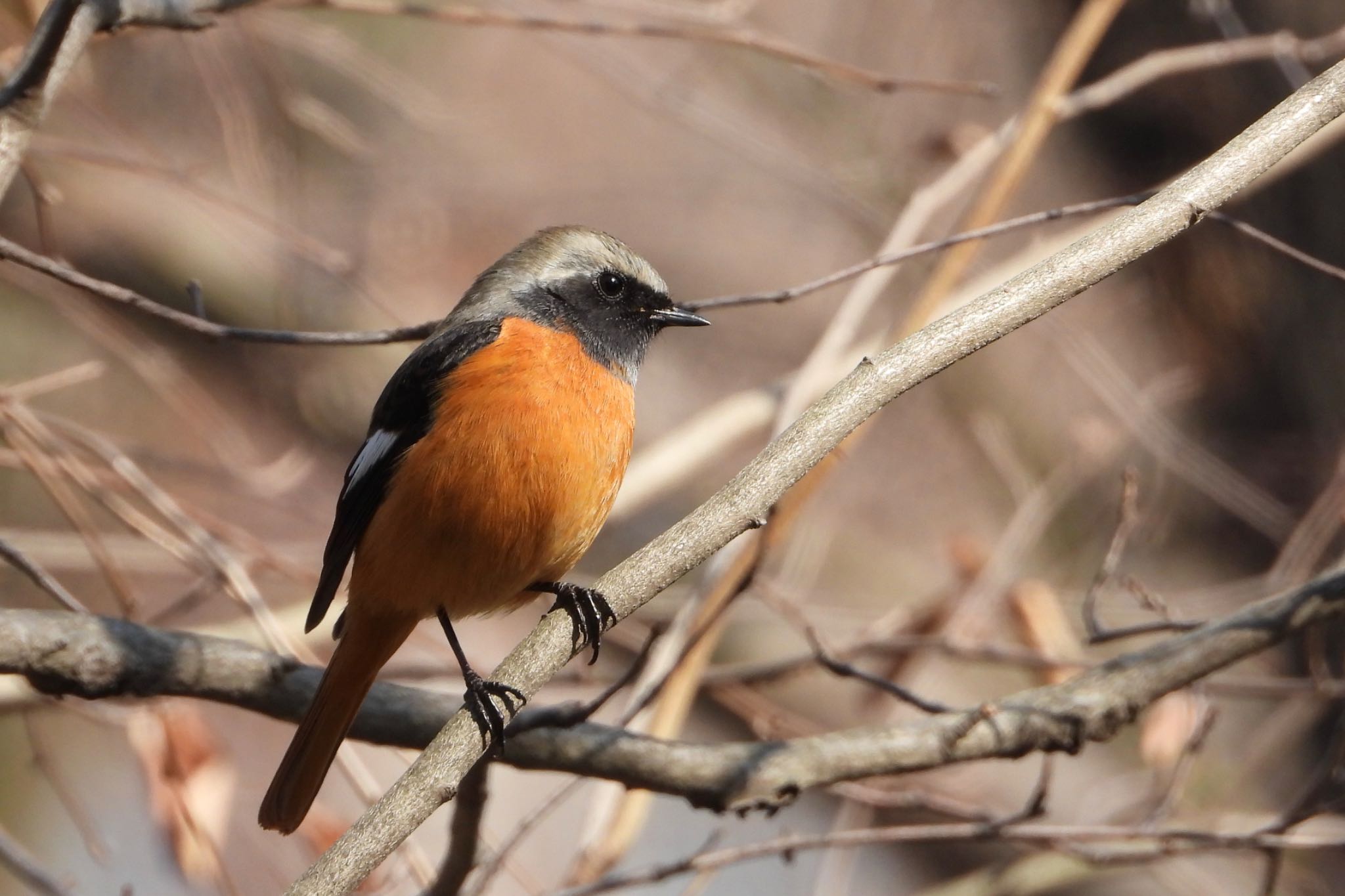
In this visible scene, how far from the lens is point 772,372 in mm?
8789

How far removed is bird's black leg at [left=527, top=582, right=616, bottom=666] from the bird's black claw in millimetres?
172

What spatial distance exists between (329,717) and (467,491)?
627 millimetres

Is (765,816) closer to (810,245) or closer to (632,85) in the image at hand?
(632,85)

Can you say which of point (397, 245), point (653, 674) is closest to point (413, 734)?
point (653, 674)

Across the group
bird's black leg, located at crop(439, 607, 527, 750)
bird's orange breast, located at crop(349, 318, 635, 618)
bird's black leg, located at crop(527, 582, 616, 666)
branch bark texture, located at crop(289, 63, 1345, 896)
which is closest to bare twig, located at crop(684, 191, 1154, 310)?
branch bark texture, located at crop(289, 63, 1345, 896)

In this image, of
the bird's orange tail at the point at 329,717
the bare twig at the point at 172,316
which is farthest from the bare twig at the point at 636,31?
the bird's orange tail at the point at 329,717

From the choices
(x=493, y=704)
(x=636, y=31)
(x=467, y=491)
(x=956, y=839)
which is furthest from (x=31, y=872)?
(x=636, y=31)

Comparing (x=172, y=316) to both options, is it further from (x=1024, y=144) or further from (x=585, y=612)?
(x=1024, y=144)

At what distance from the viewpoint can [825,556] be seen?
708 cm

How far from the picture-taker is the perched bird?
Answer: 326 cm

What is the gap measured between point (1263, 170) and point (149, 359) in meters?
3.51

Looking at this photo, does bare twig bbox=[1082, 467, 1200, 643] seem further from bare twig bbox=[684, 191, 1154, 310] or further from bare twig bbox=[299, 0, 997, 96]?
bare twig bbox=[299, 0, 997, 96]

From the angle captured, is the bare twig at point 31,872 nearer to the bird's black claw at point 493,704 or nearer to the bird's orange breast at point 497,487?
the bird's orange breast at point 497,487

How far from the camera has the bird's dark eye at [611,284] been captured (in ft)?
12.7
